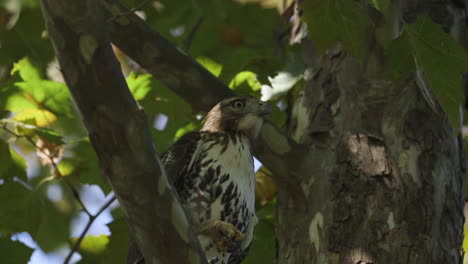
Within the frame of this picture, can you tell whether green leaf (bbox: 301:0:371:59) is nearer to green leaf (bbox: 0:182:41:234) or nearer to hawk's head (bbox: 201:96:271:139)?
hawk's head (bbox: 201:96:271:139)

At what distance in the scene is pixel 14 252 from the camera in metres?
3.87

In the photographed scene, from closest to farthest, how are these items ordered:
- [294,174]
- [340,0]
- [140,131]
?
[140,131]
[340,0]
[294,174]

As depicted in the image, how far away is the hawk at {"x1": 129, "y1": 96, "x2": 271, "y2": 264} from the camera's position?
3625mm

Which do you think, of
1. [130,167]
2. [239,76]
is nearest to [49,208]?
[239,76]

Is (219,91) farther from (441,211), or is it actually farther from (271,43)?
(271,43)

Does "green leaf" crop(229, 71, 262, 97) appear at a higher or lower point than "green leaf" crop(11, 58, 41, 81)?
lower

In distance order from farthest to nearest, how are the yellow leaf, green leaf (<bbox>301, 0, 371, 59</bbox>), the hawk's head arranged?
the yellow leaf
the hawk's head
green leaf (<bbox>301, 0, 371, 59</bbox>)

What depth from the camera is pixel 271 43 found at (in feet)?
22.2

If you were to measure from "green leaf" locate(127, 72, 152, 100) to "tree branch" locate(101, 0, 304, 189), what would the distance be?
79 cm

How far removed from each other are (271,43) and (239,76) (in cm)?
209

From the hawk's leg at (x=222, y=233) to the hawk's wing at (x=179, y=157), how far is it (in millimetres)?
355

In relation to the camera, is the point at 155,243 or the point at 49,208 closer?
the point at 155,243

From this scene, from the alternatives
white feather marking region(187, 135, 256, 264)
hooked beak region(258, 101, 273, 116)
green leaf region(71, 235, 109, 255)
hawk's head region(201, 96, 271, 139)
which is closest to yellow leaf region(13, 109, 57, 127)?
green leaf region(71, 235, 109, 255)

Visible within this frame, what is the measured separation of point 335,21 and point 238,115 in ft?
4.58
